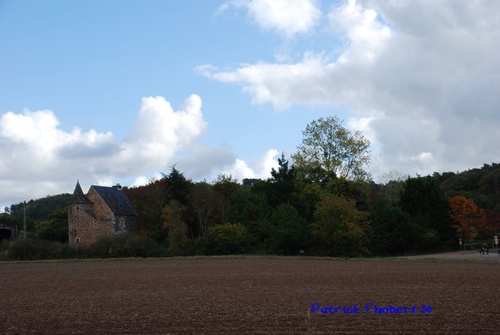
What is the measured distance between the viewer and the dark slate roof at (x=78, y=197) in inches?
2547

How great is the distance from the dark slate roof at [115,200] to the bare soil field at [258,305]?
119 ft

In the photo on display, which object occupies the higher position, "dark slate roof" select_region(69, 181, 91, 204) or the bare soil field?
"dark slate roof" select_region(69, 181, 91, 204)

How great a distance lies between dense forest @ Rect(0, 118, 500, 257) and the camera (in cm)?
5397

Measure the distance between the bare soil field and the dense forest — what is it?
79.7ft

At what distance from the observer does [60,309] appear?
17969 millimetres

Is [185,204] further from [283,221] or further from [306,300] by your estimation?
[306,300]

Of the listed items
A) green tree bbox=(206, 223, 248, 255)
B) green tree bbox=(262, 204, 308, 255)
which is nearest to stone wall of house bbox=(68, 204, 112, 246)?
green tree bbox=(206, 223, 248, 255)

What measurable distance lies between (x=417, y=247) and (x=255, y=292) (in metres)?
43.5

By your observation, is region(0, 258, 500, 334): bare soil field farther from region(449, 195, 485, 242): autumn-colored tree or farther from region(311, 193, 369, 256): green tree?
region(449, 195, 485, 242): autumn-colored tree

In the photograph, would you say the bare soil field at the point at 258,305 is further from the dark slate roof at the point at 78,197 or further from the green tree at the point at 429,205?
the green tree at the point at 429,205

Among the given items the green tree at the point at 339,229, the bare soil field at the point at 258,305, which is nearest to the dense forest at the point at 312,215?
the green tree at the point at 339,229

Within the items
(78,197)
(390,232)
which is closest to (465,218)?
(390,232)

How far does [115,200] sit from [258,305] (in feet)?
172

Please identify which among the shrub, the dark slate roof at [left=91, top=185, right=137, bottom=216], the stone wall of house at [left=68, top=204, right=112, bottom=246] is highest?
the dark slate roof at [left=91, top=185, right=137, bottom=216]
